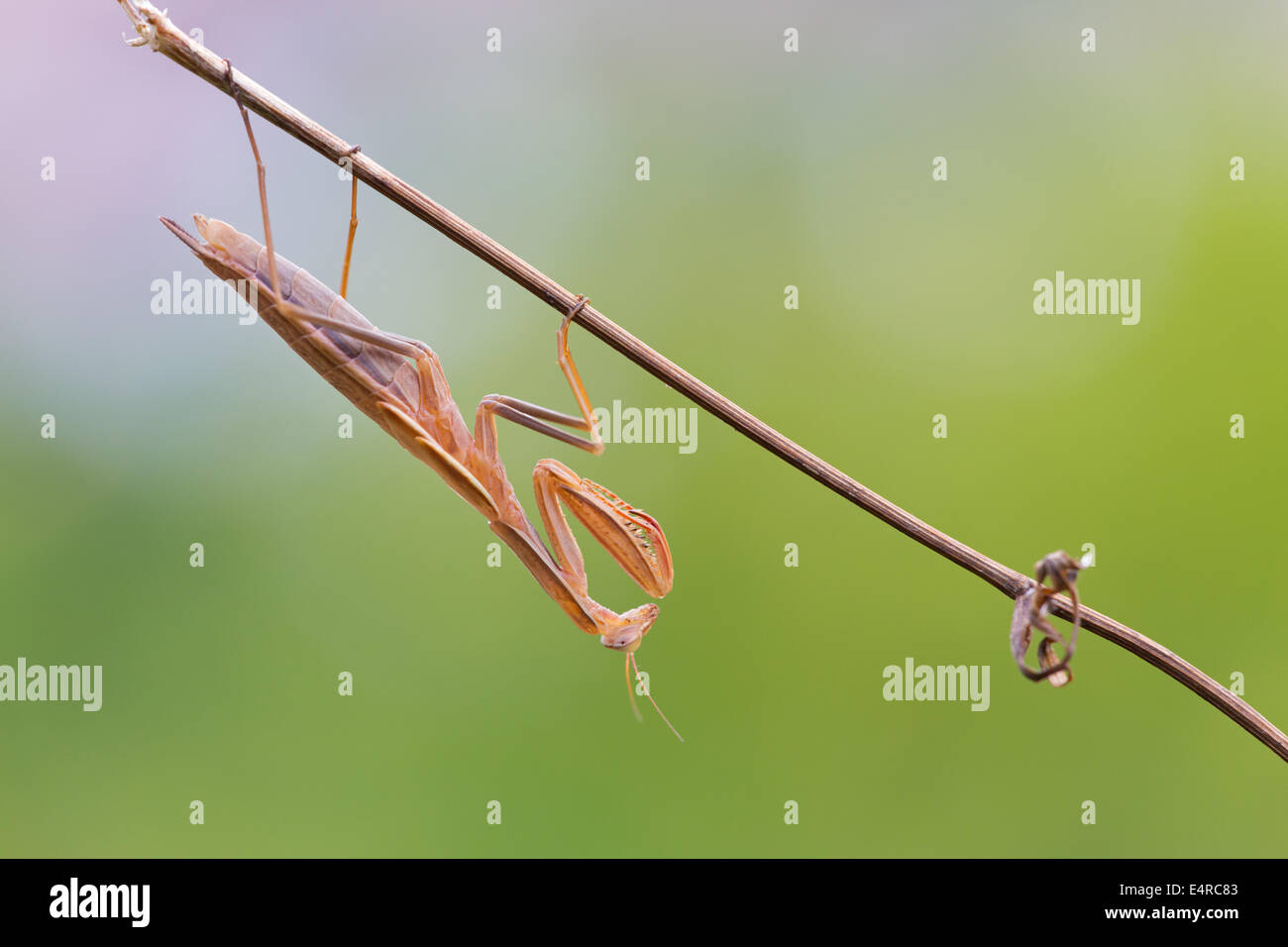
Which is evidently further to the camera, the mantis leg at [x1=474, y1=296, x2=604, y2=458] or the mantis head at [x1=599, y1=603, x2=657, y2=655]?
the mantis head at [x1=599, y1=603, x2=657, y2=655]

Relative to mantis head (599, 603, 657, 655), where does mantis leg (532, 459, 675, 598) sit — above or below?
above

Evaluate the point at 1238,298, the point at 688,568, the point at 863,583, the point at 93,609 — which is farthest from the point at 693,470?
the point at 93,609

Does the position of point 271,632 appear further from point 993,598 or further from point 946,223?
point 946,223

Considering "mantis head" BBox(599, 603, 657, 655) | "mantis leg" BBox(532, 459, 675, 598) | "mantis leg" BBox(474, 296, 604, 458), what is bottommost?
"mantis head" BBox(599, 603, 657, 655)

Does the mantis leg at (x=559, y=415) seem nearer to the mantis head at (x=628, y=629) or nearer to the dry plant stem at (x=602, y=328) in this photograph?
the dry plant stem at (x=602, y=328)

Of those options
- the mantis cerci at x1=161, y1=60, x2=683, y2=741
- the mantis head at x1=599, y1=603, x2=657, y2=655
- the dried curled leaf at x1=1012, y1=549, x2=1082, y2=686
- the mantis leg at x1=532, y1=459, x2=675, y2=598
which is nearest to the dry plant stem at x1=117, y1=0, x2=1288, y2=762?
the dried curled leaf at x1=1012, y1=549, x2=1082, y2=686

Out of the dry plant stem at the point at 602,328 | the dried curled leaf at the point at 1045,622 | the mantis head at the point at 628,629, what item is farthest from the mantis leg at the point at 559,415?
the dried curled leaf at the point at 1045,622

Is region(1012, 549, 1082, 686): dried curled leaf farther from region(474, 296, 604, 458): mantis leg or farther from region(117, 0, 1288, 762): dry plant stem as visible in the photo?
region(474, 296, 604, 458): mantis leg
